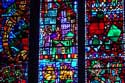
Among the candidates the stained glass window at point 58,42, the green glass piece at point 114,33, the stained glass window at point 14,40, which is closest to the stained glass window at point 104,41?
the green glass piece at point 114,33

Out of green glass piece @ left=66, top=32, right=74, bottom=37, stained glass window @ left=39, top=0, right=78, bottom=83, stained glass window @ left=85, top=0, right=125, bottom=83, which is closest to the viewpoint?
stained glass window @ left=85, top=0, right=125, bottom=83

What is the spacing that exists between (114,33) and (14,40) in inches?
67.3

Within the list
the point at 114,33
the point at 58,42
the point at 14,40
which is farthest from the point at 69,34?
the point at 14,40

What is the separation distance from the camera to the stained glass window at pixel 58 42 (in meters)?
13.4

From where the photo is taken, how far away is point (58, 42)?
13.6m

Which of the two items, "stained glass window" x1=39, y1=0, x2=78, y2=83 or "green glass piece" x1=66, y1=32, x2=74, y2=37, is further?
"green glass piece" x1=66, y1=32, x2=74, y2=37

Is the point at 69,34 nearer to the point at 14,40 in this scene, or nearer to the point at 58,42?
the point at 58,42

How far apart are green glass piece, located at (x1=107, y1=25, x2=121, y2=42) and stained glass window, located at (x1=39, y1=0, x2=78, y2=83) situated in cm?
58

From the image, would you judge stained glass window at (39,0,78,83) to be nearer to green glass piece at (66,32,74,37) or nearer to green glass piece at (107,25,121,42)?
green glass piece at (66,32,74,37)

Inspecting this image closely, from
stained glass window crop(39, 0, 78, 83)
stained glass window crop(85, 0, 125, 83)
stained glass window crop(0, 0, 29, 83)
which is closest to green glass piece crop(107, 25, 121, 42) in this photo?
stained glass window crop(85, 0, 125, 83)

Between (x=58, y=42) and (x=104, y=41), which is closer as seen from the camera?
(x=104, y=41)

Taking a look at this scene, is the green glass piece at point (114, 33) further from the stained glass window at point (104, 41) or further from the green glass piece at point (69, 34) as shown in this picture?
the green glass piece at point (69, 34)

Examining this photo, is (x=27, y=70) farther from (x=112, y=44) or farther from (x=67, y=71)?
(x=112, y=44)

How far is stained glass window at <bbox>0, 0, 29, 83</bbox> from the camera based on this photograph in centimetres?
1350
